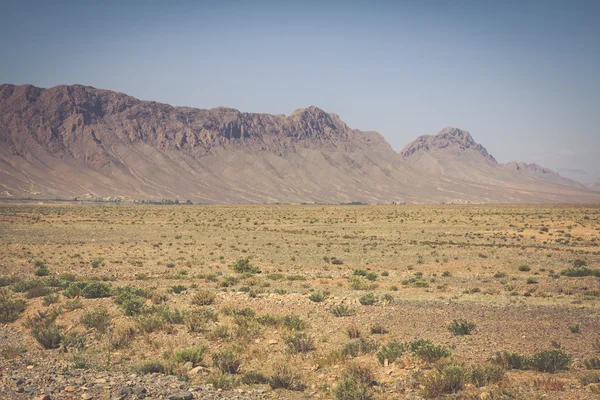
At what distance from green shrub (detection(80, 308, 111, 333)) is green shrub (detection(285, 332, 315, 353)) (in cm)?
552

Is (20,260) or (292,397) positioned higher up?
(292,397)

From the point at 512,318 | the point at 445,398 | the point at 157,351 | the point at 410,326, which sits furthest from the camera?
the point at 512,318

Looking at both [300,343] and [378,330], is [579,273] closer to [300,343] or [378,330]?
[378,330]

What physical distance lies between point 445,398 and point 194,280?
17.1 m

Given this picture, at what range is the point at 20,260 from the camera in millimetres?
29422

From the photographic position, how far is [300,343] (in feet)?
37.9

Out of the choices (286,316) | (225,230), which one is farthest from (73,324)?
(225,230)

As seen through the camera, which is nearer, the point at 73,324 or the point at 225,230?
the point at 73,324

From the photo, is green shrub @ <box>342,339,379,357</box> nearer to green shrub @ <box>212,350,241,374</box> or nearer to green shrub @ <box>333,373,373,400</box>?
green shrub @ <box>333,373,373,400</box>

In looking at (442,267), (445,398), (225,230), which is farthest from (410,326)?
(225,230)

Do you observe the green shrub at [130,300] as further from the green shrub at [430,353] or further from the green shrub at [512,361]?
the green shrub at [512,361]

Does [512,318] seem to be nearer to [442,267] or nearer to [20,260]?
[442,267]

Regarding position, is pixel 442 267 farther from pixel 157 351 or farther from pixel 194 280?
pixel 157 351

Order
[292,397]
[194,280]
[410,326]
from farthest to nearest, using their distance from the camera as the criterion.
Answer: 1. [194,280]
2. [410,326]
3. [292,397]
